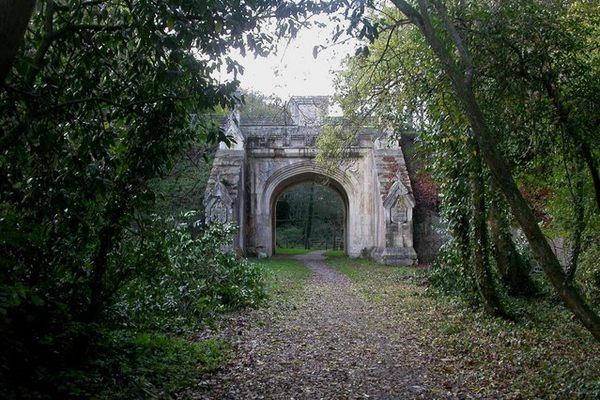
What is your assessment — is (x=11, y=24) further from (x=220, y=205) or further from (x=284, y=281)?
(x=220, y=205)

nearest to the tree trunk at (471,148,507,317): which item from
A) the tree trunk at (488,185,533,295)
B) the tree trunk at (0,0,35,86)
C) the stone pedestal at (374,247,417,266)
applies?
the tree trunk at (488,185,533,295)

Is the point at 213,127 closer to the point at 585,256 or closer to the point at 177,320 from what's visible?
the point at 177,320

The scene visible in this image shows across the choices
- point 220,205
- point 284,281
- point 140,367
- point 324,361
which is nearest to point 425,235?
point 220,205

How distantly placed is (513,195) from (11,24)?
4006 mm

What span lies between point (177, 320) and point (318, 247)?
1417 inches

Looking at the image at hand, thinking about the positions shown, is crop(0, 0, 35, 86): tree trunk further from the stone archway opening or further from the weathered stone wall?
the stone archway opening

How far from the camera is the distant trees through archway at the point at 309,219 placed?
41.4 m

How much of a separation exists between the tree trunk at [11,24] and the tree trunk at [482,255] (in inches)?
268

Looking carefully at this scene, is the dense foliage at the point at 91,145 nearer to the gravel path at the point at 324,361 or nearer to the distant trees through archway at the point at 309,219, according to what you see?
the gravel path at the point at 324,361

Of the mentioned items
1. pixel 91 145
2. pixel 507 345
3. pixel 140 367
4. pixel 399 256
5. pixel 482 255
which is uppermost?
pixel 91 145

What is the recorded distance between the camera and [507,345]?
6766 mm

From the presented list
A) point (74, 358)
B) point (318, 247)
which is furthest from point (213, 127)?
point (318, 247)

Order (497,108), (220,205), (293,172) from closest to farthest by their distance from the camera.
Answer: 1. (497,108)
2. (220,205)
3. (293,172)

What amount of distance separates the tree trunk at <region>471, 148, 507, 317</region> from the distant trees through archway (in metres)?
31.6
